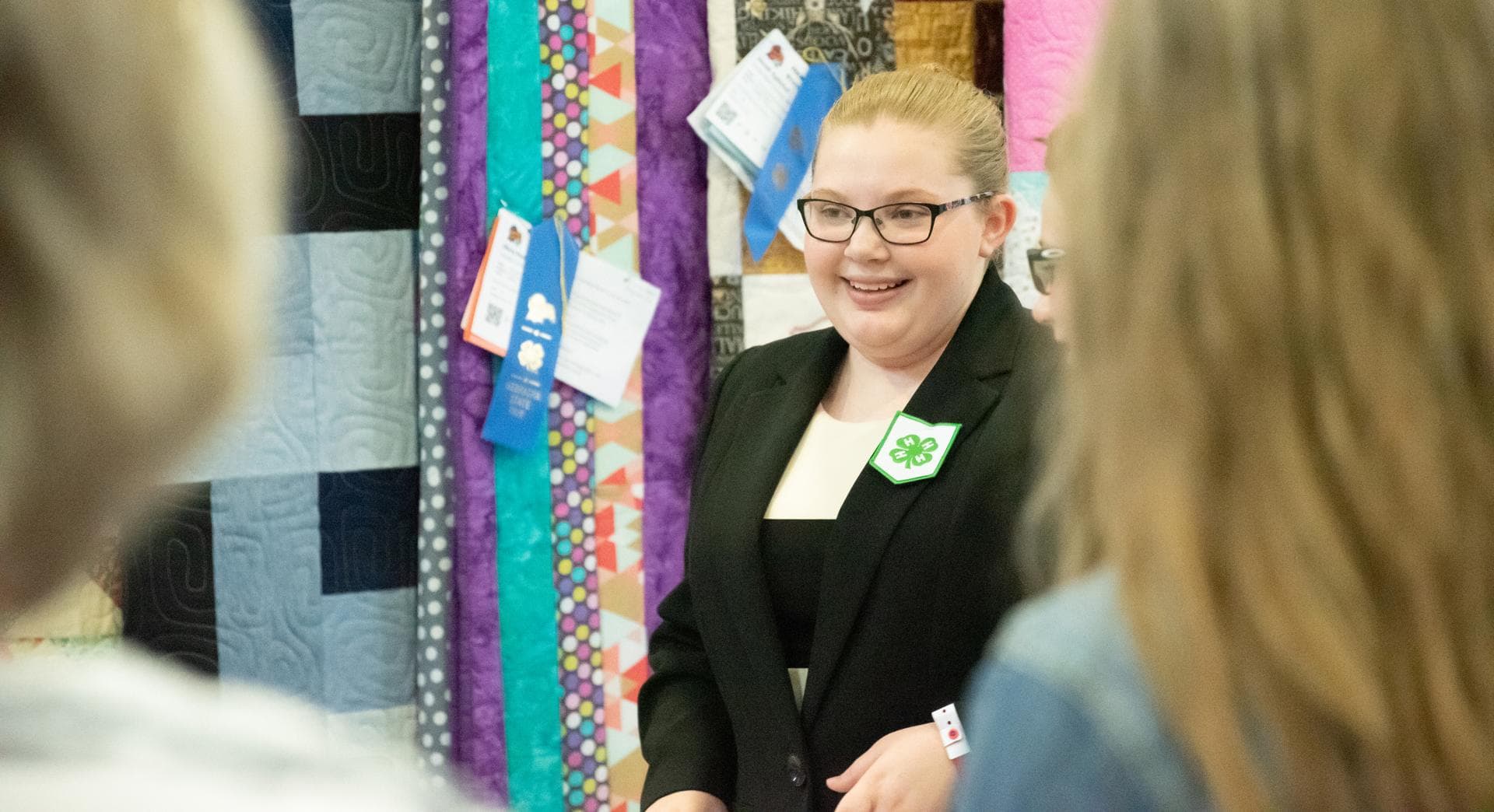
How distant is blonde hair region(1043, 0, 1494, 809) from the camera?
0.66 m

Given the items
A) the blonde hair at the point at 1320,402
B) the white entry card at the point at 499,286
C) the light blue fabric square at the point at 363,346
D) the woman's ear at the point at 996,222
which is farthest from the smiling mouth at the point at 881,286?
the blonde hair at the point at 1320,402

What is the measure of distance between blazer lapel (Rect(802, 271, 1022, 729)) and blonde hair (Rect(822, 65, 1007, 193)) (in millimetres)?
201

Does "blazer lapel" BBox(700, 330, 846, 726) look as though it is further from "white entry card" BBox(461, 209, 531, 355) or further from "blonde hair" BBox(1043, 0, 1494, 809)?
"blonde hair" BBox(1043, 0, 1494, 809)

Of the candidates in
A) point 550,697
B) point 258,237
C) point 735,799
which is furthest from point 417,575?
point 258,237

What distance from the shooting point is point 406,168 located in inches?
97.2

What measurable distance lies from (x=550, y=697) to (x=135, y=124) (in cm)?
200

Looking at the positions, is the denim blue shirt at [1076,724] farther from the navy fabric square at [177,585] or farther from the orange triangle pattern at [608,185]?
the navy fabric square at [177,585]

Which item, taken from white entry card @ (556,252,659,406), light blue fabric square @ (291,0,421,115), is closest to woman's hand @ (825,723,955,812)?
white entry card @ (556,252,659,406)

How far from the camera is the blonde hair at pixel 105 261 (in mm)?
489

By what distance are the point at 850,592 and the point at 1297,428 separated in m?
1.01

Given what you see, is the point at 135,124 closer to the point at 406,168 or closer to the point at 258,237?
the point at 258,237

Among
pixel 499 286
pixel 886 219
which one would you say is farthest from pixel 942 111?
pixel 499 286

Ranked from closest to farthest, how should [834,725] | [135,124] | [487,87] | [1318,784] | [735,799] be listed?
[135,124] < [1318,784] < [834,725] < [735,799] < [487,87]

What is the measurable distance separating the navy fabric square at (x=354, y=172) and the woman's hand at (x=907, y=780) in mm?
1349
